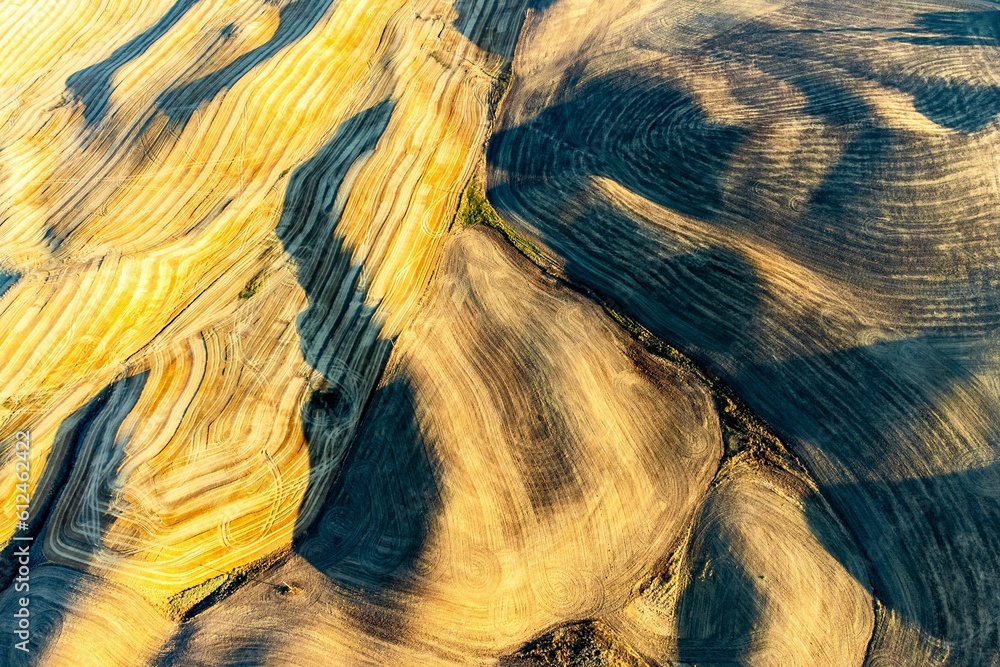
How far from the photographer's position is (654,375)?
1828cm

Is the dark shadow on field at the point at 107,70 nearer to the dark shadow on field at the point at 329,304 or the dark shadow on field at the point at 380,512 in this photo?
the dark shadow on field at the point at 329,304

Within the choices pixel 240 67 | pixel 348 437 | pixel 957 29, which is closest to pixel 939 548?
pixel 348 437

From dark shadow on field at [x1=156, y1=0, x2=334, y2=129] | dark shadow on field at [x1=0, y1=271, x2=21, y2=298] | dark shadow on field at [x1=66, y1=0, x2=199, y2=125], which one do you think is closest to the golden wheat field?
dark shadow on field at [x1=156, y1=0, x2=334, y2=129]

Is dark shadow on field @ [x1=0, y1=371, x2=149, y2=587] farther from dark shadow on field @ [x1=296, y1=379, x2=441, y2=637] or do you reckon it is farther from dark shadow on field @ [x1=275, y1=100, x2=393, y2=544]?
dark shadow on field @ [x1=296, y1=379, x2=441, y2=637]

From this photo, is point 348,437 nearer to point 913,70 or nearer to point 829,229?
point 829,229

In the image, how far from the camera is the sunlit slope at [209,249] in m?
17.2

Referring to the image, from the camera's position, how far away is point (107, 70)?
2695 centimetres

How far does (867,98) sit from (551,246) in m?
15.3

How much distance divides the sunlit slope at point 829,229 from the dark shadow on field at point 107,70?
20082mm

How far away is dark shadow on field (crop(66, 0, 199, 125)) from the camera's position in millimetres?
25516

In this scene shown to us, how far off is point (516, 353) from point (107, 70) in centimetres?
2777

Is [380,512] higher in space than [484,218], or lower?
lower

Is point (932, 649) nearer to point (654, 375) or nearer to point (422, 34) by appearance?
point (654, 375)

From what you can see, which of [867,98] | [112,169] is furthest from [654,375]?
[112,169]
